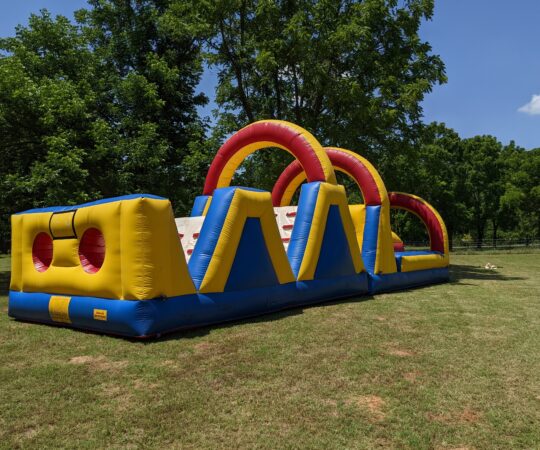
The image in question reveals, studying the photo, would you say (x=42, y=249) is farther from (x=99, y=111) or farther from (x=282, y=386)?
(x=99, y=111)

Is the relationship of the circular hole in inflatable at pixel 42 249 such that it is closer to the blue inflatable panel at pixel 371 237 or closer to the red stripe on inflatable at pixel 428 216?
the blue inflatable panel at pixel 371 237

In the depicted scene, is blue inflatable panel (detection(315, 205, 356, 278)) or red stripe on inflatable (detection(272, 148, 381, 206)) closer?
blue inflatable panel (detection(315, 205, 356, 278))

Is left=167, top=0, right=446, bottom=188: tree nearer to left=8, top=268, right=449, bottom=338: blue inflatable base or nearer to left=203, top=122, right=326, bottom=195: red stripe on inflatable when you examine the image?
left=203, top=122, right=326, bottom=195: red stripe on inflatable

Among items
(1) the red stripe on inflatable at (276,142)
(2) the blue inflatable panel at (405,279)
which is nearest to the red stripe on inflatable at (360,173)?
(2) the blue inflatable panel at (405,279)

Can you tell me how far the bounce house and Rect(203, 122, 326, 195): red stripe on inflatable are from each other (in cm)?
2

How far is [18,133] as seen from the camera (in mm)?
11008

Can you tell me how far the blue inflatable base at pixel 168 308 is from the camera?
4.91 metres

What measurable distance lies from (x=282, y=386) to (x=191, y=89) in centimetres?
1507

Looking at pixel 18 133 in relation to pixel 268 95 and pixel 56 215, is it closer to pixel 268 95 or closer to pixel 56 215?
pixel 56 215

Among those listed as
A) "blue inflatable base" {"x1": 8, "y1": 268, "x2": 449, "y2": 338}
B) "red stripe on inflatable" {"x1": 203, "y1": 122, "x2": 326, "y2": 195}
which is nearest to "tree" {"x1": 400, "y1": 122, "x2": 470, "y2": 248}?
"red stripe on inflatable" {"x1": 203, "y1": 122, "x2": 326, "y2": 195}

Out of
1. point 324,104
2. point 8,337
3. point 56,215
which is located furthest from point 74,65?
point 8,337

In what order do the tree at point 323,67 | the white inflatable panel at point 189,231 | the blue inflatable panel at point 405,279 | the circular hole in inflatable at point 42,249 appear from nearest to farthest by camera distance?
1. the circular hole in inflatable at point 42,249
2. the white inflatable panel at point 189,231
3. the blue inflatable panel at point 405,279
4. the tree at point 323,67

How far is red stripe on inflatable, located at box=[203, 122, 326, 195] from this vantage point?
7.94 metres

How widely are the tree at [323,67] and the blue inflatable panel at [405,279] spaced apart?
480 centimetres
